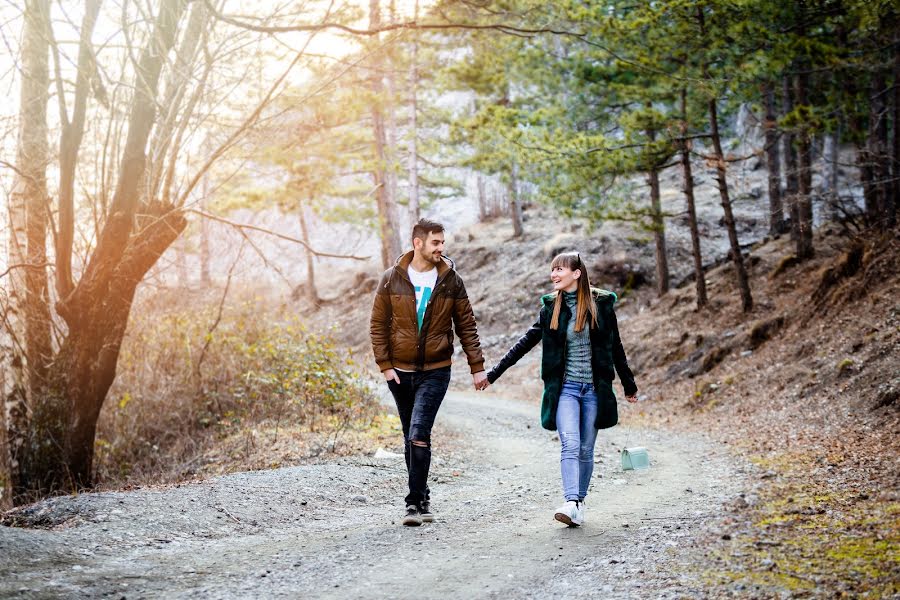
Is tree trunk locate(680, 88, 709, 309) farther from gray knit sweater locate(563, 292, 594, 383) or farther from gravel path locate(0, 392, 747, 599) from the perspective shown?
gray knit sweater locate(563, 292, 594, 383)

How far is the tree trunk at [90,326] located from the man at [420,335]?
4041mm

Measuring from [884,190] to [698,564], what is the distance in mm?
13141

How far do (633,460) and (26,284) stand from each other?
719cm

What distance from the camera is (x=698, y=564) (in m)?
→ 4.54

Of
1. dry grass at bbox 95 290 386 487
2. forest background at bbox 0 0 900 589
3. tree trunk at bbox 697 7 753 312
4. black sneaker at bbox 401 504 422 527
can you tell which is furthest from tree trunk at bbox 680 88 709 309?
black sneaker at bbox 401 504 422 527

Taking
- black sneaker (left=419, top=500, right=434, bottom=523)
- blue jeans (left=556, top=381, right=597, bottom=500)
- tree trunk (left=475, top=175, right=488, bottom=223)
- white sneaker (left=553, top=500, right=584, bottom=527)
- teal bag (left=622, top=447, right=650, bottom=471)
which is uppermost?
tree trunk (left=475, top=175, right=488, bottom=223)

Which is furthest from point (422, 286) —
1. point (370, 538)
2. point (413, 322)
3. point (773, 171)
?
point (773, 171)

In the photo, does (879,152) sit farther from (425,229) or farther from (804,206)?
(425,229)

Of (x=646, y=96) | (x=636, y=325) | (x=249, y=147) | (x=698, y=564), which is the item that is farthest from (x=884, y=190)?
(x=698, y=564)

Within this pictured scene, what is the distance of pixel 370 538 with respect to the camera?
18.5 ft

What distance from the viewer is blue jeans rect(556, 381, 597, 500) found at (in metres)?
5.67

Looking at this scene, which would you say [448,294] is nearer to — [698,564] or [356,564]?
[356,564]

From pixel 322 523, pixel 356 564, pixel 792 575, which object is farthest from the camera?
pixel 322 523

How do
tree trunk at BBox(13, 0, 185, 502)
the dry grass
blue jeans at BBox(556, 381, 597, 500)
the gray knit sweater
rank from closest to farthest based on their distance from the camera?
Result: blue jeans at BBox(556, 381, 597, 500), the gray knit sweater, tree trunk at BBox(13, 0, 185, 502), the dry grass
